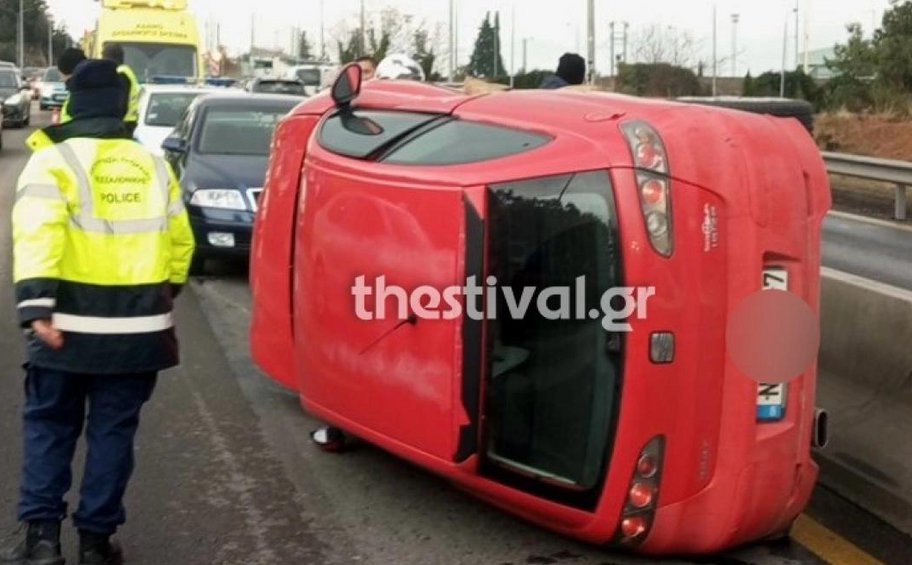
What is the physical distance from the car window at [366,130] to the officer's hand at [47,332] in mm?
1490

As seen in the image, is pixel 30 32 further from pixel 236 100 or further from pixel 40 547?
pixel 40 547

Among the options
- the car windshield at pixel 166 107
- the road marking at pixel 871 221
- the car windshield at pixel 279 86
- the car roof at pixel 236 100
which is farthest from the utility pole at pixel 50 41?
the road marking at pixel 871 221

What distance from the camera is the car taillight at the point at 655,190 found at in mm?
4215

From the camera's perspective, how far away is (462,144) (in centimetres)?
481

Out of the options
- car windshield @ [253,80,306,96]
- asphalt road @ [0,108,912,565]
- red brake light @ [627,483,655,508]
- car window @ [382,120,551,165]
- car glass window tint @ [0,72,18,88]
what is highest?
car glass window tint @ [0,72,18,88]

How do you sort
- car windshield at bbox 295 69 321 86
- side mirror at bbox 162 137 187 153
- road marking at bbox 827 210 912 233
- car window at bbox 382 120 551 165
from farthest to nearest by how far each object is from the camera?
1. car windshield at bbox 295 69 321 86
2. road marking at bbox 827 210 912 233
3. side mirror at bbox 162 137 187 153
4. car window at bbox 382 120 551 165

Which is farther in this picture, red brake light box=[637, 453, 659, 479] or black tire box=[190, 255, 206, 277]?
black tire box=[190, 255, 206, 277]

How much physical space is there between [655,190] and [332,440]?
238 cm

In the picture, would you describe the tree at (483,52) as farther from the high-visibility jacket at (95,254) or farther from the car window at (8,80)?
the high-visibility jacket at (95,254)

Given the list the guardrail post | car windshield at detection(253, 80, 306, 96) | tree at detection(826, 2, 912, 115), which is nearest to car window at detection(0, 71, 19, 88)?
car windshield at detection(253, 80, 306, 96)

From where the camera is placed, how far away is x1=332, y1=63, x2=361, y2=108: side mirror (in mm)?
5711

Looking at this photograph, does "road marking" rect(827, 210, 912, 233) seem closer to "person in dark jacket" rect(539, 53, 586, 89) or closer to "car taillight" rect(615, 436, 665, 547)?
"person in dark jacket" rect(539, 53, 586, 89)

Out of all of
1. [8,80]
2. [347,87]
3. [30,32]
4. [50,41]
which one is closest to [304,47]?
[50,41]

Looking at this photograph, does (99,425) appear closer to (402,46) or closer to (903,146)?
(903,146)
